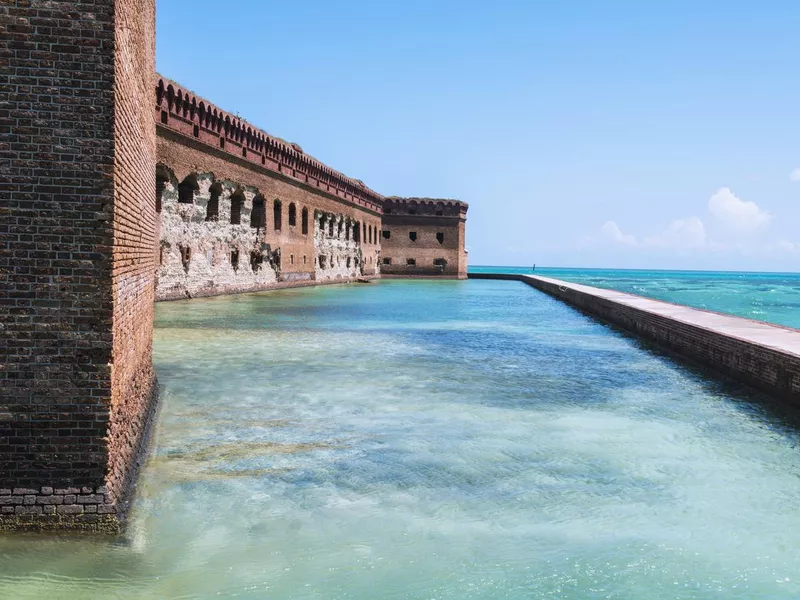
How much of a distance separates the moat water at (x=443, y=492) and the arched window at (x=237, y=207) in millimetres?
15475

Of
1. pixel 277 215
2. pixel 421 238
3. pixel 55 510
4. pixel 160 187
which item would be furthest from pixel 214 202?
pixel 421 238

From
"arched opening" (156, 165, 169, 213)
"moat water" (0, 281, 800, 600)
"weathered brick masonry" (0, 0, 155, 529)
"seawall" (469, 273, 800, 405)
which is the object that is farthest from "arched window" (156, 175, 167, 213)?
"weathered brick masonry" (0, 0, 155, 529)

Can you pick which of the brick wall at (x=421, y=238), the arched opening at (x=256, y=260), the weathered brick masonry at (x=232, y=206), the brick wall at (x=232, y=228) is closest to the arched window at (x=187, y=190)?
the weathered brick masonry at (x=232, y=206)

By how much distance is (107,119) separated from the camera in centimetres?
383

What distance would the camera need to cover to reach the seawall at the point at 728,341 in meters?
7.75

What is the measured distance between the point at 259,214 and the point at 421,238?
23519 mm

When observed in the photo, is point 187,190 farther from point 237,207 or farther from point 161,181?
point 237,207

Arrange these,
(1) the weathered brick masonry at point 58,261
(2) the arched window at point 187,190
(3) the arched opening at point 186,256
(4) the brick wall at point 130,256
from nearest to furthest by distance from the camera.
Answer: (1) the weathered brick masonry at point 58,261, (4) the brick wall at point 130,256, (3) the arched opening at point 186,256, (2) the arched window at point 187,190

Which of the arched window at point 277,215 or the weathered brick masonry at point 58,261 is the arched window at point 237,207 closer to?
the arched window at point 277,215

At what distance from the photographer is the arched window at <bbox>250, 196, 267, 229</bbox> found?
26172mm

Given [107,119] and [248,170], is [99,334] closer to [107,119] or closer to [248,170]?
[107,119]

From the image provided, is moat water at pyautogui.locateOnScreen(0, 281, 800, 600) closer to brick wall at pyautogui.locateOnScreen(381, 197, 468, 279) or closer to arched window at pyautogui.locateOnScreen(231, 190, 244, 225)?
arched window at pyautogui.locateOnScreen(231, 190, 244, 225)

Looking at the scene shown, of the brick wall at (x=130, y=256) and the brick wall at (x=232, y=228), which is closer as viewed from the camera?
the brick wall at (x=130, y=256)

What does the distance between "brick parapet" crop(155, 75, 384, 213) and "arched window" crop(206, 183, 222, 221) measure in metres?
1.26
